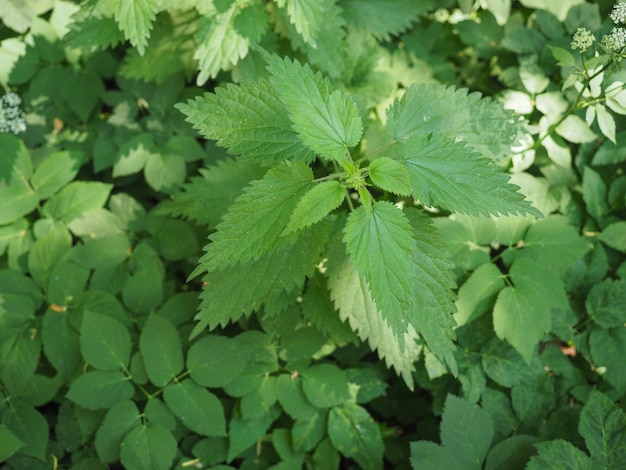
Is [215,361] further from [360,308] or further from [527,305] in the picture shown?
[527,305]

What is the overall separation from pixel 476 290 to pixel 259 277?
0.78 meters

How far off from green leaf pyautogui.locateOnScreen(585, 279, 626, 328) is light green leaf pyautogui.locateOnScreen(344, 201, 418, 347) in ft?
3.27

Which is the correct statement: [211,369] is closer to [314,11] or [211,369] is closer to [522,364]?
[522,364]

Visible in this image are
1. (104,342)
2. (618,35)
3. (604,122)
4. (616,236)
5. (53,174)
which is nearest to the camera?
(618,35)

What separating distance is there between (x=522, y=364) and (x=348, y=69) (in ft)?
4.30

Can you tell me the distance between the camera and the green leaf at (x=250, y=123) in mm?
1385

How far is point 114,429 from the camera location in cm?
173

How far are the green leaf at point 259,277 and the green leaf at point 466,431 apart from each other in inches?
28.9

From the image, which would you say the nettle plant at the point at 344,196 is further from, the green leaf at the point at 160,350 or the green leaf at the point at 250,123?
the green leaf at the point at 160,350

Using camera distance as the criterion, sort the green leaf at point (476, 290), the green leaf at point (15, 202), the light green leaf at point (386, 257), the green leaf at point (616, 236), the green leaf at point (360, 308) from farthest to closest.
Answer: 1. the green leaf at point (15, 202)
2. the green leaf at point (616, 236)
3. the green leaf at point (476, 290)
4. the green leaf at point (360, 308)
5. the light green leaf at point (386, 257)

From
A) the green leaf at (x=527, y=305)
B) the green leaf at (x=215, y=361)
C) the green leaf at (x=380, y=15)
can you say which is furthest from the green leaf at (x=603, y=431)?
the green leaf at (x=380, y=15)

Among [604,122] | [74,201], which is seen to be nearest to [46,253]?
[74,201]

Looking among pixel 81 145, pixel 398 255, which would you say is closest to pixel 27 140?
pixel 81 145

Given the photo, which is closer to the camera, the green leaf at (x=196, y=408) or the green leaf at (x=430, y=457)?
the green leaf at (x=430, y=457)
